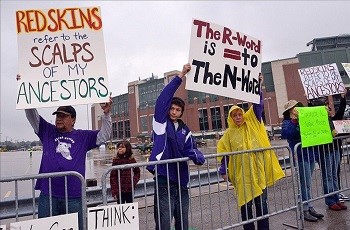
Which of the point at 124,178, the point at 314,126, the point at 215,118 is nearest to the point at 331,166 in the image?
the point at 314,126

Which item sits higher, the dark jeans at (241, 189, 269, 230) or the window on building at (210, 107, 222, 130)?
the window on building at (210, 107, 222, 130)

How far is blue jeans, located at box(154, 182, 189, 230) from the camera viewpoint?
10.6 feet

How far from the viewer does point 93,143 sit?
3393 mm

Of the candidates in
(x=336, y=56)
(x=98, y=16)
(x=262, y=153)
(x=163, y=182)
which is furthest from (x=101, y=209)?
(x=336, y=56)

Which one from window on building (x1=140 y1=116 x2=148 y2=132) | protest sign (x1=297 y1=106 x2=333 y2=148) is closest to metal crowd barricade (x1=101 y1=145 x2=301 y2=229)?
protest sign (x1=297 y1=106 x2=333 y2=148)

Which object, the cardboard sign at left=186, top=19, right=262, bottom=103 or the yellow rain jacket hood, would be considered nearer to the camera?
the cardboard sign at left=186, top=19, right=262, bottom=103

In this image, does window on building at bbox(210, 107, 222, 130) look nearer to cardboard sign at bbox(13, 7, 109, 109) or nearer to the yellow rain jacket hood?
the yellow rain jacket hood

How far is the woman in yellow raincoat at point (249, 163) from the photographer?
154 inches

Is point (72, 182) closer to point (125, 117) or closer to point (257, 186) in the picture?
point (257, 186)

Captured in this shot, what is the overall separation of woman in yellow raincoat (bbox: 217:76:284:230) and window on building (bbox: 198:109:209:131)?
74649 mm

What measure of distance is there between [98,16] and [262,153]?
2698 mm

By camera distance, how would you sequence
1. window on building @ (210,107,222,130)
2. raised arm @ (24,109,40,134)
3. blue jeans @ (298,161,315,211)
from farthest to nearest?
window on building @ (210,107,222,130), blue jeans @ (298,161,315,211), raised arm @ (24,109,40,134)

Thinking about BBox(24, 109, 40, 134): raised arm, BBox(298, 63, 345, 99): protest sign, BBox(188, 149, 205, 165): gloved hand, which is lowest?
BBox(188, 149, 205, 165): gloved hand

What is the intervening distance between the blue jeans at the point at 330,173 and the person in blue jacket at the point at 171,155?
9.60 ft
